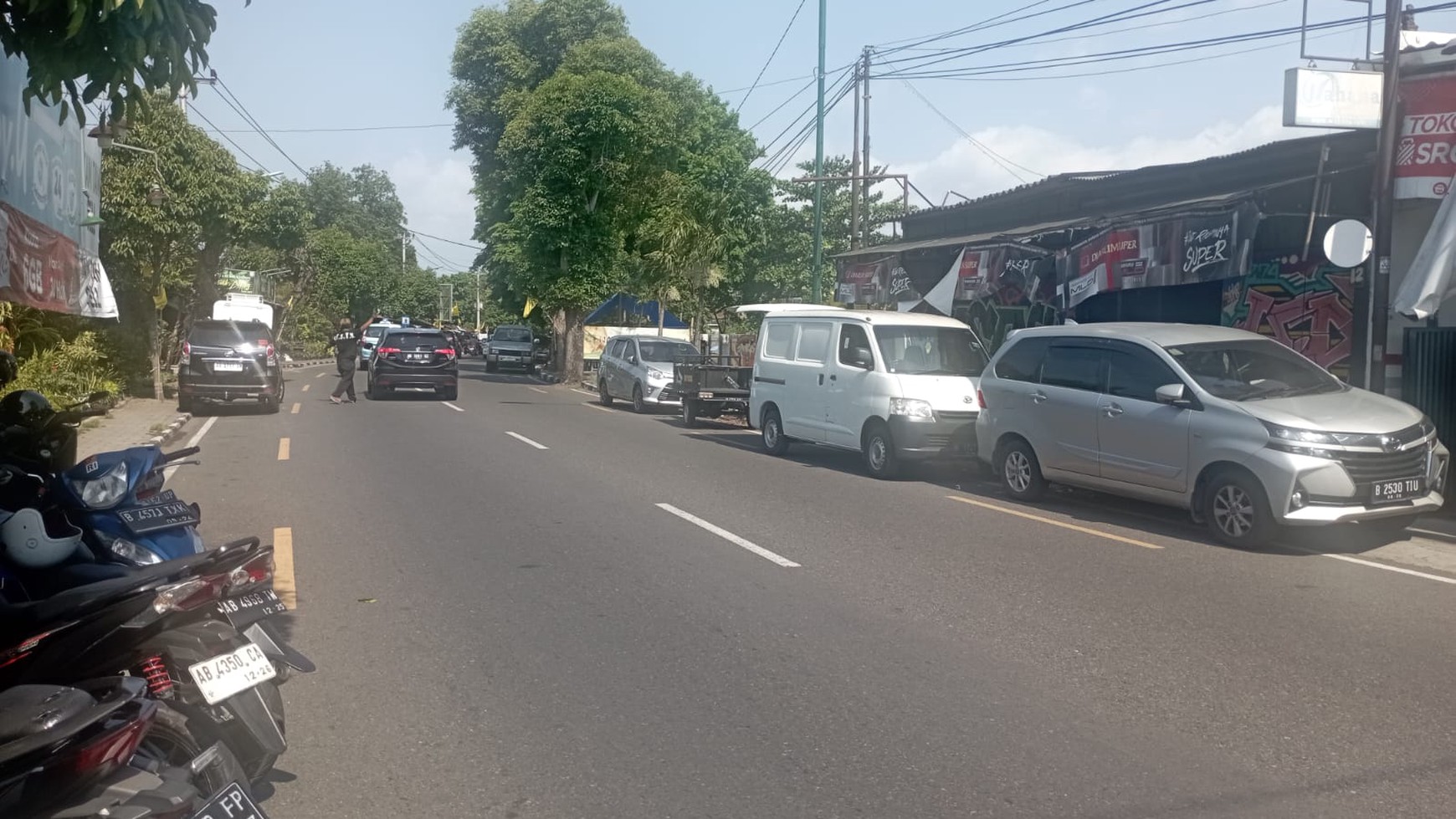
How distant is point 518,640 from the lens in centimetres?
659

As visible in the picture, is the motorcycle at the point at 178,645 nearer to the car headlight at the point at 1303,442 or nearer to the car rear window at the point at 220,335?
the car headlight at the point at 1303,442

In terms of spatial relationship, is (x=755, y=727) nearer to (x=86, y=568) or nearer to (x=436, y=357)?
(x=86, y=568)

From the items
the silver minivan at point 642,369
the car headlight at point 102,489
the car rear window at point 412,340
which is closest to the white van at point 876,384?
the silver minivan at point 642,369

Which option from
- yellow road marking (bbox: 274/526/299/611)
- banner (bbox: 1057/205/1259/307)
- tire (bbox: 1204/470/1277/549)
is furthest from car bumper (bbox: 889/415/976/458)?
yellow road marking (bbox: 274/526/299/611)

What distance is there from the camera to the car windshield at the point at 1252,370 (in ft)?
33.6

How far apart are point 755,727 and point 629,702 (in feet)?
2.18

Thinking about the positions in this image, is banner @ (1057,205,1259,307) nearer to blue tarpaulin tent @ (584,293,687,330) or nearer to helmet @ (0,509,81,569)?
helmet @ (0,509,81,569)

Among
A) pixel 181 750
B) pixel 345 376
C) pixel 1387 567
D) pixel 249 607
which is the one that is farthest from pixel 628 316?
pixel 181 750

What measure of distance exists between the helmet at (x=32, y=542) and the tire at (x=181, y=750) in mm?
1307

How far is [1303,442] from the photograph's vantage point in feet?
30.2

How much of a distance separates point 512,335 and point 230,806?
43.2m

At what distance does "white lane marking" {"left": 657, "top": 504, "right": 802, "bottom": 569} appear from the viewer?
8.77 meters

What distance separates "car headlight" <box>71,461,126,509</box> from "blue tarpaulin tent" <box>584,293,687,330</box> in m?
34.2

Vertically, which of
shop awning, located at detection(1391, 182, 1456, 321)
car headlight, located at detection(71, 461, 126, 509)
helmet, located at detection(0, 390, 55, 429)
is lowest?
car headlight, located at detection(71, 461, 126, 509)
